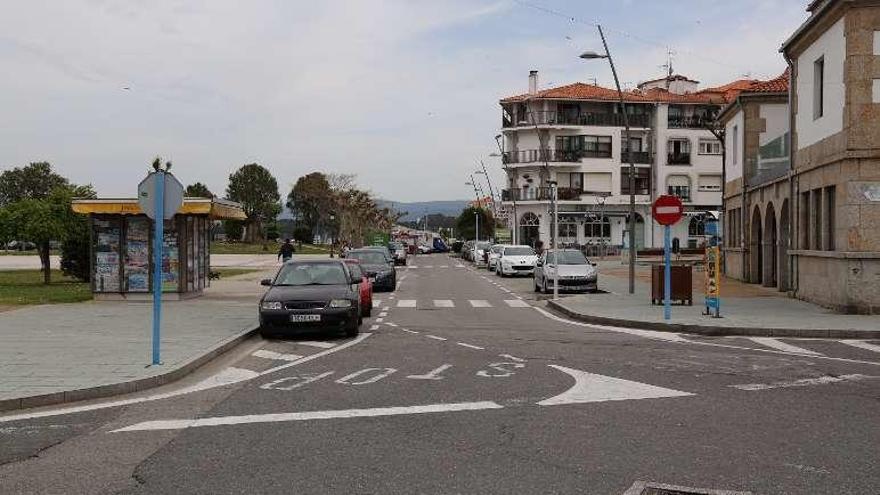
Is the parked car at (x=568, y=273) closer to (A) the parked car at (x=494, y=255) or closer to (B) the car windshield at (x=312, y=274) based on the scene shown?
(B) the car windshield at (x=312, y=274)

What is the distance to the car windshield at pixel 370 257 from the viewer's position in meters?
30.9

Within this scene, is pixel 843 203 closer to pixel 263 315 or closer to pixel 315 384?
pixel 263 315

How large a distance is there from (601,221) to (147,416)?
67.2 metres

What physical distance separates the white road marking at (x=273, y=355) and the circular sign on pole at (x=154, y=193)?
2772 millimetres

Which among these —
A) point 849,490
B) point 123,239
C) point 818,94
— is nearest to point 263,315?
point 123,239

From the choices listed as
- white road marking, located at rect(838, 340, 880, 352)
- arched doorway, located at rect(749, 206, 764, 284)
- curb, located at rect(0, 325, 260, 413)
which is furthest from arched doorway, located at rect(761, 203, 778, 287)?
curb, located at rect(0, 325, 260, 413)

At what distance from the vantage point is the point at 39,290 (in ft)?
89.5

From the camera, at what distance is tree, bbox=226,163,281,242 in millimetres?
114188

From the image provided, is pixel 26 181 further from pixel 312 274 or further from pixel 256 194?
pixel 312 274

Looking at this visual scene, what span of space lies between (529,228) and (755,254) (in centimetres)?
4974

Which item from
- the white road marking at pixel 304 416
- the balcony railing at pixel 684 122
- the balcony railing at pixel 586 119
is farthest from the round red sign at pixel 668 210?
the balcony railing at pixel 684 122

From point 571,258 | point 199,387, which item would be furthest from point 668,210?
point 571,258

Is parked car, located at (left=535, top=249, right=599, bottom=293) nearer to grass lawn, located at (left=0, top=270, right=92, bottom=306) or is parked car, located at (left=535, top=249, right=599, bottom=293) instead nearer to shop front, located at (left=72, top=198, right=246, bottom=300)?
shop front, located at (left=72, top=198, right=246, bottom=300)

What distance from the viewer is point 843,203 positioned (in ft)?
62.8
